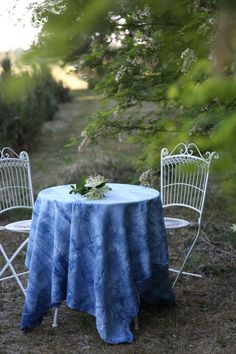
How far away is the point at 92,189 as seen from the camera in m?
3.54

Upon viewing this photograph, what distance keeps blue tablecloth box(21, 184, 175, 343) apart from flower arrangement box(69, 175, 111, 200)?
Answer: 61 mm

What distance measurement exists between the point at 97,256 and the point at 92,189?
47 cm

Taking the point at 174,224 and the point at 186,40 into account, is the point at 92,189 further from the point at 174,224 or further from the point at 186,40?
the point at 186,40

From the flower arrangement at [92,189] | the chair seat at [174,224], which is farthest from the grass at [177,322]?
the flower arrangement at [92,189]

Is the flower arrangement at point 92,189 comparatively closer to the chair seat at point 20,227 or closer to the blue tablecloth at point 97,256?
the blue tablecloth at point 97,256

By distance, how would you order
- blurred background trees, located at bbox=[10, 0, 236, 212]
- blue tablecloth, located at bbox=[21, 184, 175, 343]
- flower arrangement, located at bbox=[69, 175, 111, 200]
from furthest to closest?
flower arrangement, located at bbox=[69, 175, 111, 200]
blue tablecloth, located at bbox=[21, 184, 175, 343]
blurred background trees, located at bbox=[10, 0, 236, 212]

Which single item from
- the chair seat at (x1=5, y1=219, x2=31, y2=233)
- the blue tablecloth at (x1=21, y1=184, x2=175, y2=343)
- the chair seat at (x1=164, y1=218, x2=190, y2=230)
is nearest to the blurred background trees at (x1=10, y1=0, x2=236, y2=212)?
the blue tablecloth at (x1=21, y1=184, x2=175, y2=343)

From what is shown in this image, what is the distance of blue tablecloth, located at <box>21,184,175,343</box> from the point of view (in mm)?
3330

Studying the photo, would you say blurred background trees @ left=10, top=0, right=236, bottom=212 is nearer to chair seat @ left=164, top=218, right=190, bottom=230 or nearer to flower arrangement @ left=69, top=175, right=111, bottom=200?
flower arrangement @ left=69, top=175, right=111, bottom=200

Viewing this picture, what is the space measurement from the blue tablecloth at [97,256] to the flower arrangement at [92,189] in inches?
2.4

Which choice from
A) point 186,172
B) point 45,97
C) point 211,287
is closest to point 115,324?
point 211,287

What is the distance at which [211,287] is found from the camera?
4.56 meters

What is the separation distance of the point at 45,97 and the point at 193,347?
45.1ft

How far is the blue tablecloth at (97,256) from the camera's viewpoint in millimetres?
3330
